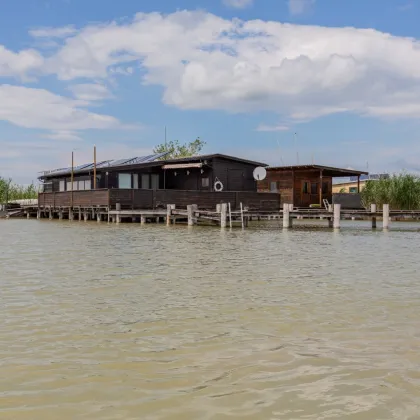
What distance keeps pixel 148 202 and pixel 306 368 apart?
32674mm

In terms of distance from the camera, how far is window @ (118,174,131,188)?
4238 cm

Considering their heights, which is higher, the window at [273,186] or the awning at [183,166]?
the awning at [183,166]

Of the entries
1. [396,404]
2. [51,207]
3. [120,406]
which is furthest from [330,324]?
[51,207]

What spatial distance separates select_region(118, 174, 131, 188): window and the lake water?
29.7 metres

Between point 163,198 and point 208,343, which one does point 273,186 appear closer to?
point 163,198

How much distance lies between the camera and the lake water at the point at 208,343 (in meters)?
4.46

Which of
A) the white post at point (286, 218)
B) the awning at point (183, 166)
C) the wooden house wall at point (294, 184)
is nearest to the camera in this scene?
the white post at point (286, 218)

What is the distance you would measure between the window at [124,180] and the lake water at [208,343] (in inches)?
1171

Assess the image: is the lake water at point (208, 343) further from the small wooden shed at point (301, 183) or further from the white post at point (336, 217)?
the small wooden shed at point (301, 183)

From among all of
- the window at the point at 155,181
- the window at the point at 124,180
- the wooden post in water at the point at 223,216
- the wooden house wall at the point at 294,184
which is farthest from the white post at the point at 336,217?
the window at the point at 124,180

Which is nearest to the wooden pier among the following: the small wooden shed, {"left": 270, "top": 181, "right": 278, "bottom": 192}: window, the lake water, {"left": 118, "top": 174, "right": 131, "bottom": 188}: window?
{"left": 118, "top": 174, "right": 131, "bottom": 188}: window

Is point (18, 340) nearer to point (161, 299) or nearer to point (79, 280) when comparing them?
point (161, 299)

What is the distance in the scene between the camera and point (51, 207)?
148 ft

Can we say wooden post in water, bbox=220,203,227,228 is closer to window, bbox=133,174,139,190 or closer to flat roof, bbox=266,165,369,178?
window, bbox=133,174,139,190
